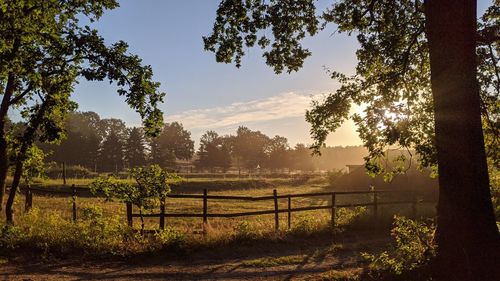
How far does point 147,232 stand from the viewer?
559 inches

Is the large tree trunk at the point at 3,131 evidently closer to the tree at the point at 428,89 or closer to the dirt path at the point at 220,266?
the dirt path at the point at 220,266

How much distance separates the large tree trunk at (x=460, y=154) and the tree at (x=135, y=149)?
97.3m

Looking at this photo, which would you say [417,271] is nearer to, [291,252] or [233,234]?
[291,252]

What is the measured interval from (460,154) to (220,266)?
7.11 meters

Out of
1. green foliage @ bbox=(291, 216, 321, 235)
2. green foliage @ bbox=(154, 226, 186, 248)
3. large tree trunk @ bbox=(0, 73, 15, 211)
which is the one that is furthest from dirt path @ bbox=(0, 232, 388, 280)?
large tree trunk @ bbox=(0, 73, 15, 211)

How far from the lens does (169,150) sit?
383ft

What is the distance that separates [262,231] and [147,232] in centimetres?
420

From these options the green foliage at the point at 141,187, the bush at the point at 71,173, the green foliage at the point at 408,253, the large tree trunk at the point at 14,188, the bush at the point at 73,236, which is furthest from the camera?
the bush at the point at 71,173

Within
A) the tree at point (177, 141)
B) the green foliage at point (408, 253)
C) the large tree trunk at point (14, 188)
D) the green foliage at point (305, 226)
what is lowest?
the green foliage at point (305, 226)

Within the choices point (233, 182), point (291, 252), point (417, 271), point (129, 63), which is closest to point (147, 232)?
point (291, 252)

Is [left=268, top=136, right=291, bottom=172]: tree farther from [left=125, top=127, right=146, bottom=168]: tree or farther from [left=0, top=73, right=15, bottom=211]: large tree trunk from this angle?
[left=0, top=73, right=15, bottom=211]: large tree trunk

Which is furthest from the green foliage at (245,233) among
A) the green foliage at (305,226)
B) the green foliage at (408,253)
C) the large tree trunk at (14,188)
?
the large tree trunk at (14,188)

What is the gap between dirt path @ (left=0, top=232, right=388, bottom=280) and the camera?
34.8 feet

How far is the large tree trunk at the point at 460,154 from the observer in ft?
24.9
